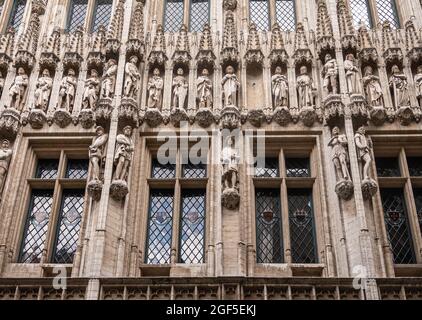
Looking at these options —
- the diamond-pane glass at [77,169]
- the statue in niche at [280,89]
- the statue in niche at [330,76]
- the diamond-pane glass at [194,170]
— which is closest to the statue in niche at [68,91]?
the diamond-pane glass at [77,169]

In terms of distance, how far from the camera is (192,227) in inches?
643

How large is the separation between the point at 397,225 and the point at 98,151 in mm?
7830

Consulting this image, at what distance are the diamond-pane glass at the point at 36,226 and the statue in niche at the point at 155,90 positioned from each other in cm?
366

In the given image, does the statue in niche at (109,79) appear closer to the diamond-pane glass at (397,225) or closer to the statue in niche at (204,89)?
Answer: the statue in niche at (204,89)

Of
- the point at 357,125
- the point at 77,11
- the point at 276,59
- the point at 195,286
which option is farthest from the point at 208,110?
the point at 77,11

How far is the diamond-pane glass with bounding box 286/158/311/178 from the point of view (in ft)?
56.7

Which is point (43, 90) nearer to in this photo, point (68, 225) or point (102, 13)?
point (68, 225)

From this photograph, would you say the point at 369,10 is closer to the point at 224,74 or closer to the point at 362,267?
the point at 224,74

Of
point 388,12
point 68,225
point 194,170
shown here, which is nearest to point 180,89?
point 194,170

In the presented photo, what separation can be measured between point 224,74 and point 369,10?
18.3 feet

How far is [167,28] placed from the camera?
20.1 meters
